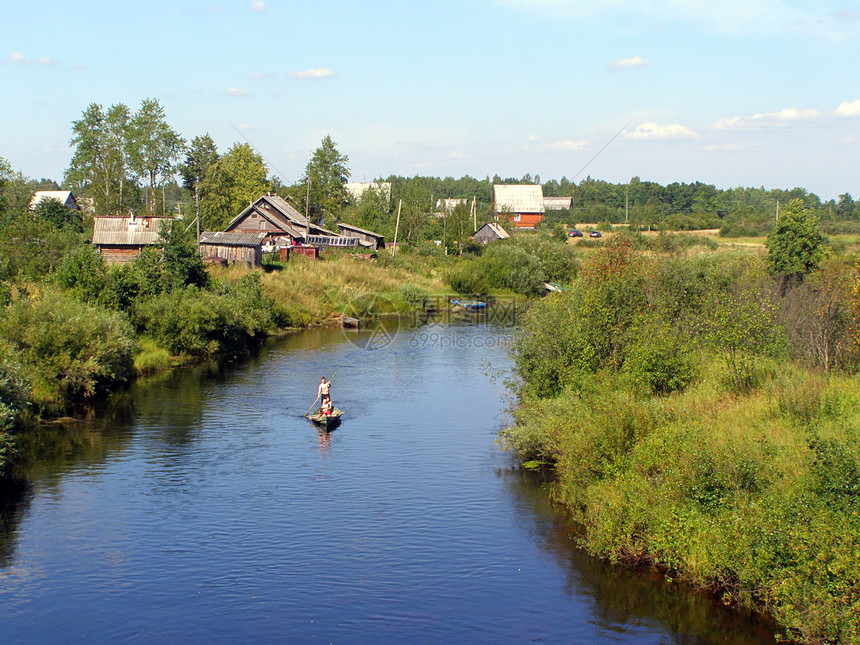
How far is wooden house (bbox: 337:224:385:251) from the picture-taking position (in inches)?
2761

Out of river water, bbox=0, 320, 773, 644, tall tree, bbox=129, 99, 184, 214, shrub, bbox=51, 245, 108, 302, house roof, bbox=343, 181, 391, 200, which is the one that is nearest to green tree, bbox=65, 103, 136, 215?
tall tree, bbox=129, 99, 184, 214

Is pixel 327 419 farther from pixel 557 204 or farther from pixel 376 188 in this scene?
pixel 557 204

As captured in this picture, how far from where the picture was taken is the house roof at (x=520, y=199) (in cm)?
10288

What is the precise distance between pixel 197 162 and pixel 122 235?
29993 millimetres

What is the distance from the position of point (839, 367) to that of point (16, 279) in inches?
→ 1375

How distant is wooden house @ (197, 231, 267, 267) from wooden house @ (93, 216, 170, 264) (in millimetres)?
3963

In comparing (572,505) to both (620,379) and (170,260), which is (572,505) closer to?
(620,379)

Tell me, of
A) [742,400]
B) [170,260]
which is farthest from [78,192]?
[742,400]

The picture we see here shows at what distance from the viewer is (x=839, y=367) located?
22125mm

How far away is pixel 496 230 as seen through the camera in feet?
275

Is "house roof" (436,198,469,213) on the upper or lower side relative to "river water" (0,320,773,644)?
upper

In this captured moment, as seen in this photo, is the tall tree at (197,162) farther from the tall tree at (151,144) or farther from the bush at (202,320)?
the bush at (202,320)

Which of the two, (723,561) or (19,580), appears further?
(19,580)

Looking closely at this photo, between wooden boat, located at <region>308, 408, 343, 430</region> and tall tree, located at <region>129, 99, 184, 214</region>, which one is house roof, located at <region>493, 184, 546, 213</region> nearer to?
tall tree, located at <region>129, 99, 184, 214</region>
